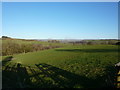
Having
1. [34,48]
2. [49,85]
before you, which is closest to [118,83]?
[49,85]

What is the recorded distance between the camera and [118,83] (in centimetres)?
486

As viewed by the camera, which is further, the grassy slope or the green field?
the grassy slope

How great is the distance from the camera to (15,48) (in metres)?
34.1

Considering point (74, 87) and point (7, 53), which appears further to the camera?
point (7, 53)

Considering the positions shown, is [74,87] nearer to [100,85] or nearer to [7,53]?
[100,85]

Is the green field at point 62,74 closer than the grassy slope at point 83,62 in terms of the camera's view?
Yes

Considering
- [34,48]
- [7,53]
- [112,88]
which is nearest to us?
[112,88]

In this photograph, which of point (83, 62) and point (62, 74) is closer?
point (62, 74)

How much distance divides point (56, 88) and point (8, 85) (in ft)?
10.6

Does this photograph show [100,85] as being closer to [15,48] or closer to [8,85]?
[8,85]

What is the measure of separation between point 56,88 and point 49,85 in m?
0.67

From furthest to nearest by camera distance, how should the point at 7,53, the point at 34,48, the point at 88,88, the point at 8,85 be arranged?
the point at 34,48
the point at 7,53
the point at 8,85
the point at 88,88

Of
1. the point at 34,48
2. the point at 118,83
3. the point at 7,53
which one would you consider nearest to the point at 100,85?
the point at 118,83

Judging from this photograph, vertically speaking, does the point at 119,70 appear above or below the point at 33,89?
above
